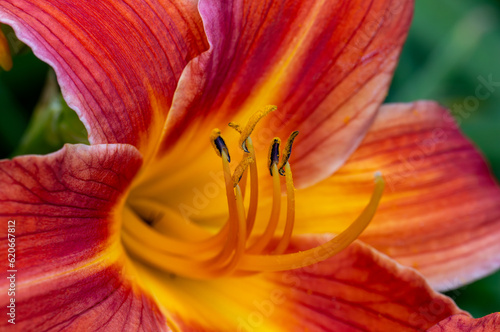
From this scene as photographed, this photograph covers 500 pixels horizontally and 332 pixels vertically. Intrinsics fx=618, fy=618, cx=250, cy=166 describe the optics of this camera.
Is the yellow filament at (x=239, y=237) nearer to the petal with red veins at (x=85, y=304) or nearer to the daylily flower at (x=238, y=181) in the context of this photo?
the daylily flower at (x=238, y=181)

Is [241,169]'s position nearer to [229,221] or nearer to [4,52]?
[229,221]

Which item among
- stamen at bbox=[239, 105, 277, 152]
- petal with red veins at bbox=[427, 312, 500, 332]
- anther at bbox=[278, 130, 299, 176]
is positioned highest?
stamen at bbox=[239, 105, 277, 152]

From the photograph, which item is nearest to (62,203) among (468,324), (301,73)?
(301,73)

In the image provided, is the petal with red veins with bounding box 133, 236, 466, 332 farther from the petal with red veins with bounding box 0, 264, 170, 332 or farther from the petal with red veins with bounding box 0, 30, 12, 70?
the petal with red veins with bounding box 0, 30, 12, 70

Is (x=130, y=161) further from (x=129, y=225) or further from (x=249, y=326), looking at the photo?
(x=249, y=326)

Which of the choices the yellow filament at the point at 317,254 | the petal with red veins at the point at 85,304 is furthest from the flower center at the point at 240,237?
the petal with red veins at the point at 85,304

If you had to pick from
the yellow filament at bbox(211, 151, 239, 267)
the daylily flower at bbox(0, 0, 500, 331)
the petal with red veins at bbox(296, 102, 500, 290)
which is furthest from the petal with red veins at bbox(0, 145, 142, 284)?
the petal with red veins at bbox(296, 102, 500, 290)

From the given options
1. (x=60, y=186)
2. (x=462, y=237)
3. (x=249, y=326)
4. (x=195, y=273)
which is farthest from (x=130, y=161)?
(x=462, y=237)
